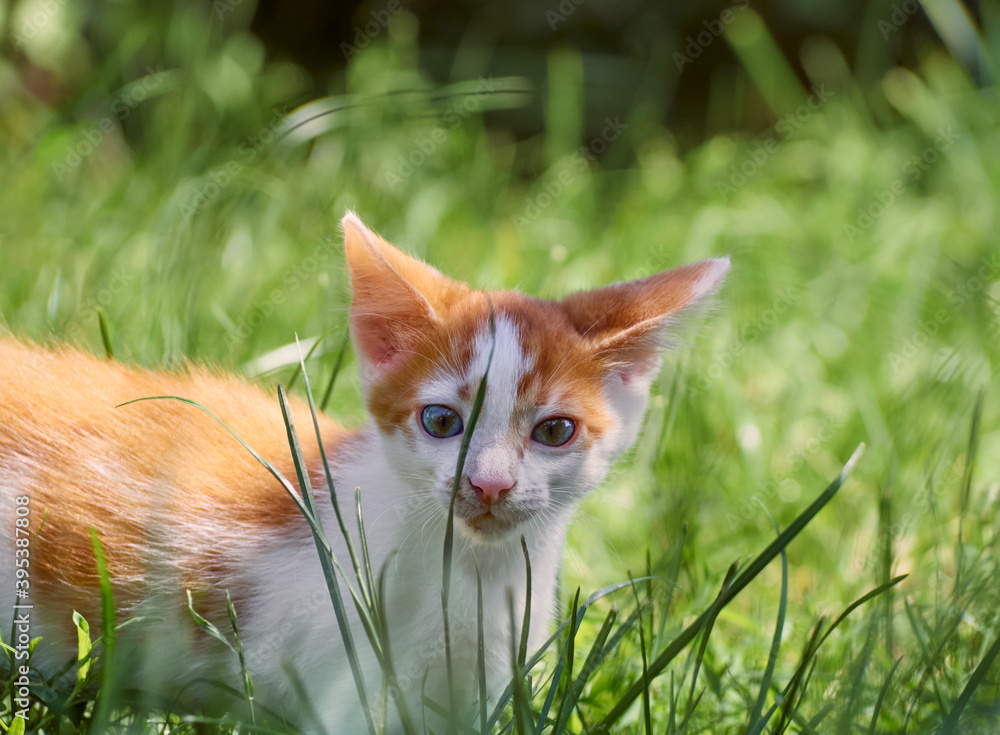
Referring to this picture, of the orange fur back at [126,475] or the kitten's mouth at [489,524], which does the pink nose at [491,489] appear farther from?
the orange fur back at [126,475]

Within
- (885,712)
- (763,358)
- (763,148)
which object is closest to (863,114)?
(763,148)

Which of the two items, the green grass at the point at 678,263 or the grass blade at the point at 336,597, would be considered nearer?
the grass blade at the point at 336,597

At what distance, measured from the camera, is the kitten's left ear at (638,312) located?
1.61m

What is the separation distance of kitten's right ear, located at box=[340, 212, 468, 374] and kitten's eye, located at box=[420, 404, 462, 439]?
6.1 inches

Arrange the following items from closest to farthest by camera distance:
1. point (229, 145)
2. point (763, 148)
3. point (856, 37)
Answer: point (229, 145)
point (763, 148)
point (856, 37)

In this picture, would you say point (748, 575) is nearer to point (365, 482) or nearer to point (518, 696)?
point (518, 696)

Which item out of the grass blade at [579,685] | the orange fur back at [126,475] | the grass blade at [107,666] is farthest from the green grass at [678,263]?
the orange fur back at [126,475]

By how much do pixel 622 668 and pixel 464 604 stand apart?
0.34m

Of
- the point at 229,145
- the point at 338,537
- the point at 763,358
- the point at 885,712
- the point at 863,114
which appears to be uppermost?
the point at 863,114

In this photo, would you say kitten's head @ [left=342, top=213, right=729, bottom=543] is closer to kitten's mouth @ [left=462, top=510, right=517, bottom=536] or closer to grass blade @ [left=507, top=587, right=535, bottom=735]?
kitten's mouth @ [left=462, top=510, right=517, bottom=536]

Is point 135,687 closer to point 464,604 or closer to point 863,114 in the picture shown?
point 464,604

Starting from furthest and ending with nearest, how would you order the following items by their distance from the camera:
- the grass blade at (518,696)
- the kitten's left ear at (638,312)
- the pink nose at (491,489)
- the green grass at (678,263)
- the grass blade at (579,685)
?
the green grass at (678,263) < the kitten's left ear at (638,312) < the pink nose at (491,489) < the grass blade at (579,685) < the grass blade at (518,696)

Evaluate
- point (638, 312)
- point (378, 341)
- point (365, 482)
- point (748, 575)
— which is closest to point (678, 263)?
point (638, 312)

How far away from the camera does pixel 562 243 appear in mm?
3803
